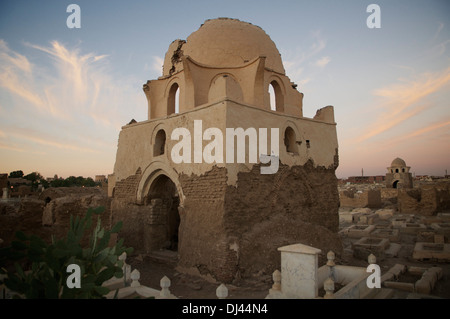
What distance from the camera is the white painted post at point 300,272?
5613 millimetres

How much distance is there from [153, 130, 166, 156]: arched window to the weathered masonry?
4cm

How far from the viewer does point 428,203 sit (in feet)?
73.7

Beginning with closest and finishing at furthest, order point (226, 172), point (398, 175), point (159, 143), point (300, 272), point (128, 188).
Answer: point (300, 272), point (226, 172), point (159, 143), point (128, 188), point (398, 175)

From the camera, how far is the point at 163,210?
458 inches

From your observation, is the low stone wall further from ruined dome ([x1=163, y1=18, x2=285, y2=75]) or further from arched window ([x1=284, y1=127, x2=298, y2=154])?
arched window ([x1=284, y1=127, x2=298, y2=154])

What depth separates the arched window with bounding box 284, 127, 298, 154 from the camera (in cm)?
1056

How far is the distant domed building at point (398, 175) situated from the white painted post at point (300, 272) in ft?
139

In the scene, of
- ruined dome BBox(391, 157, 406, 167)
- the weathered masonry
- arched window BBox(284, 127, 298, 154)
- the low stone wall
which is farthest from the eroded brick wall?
ruined dome BBox(391, 157, 406, 167)

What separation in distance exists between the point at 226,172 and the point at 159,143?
3939 millimetres
